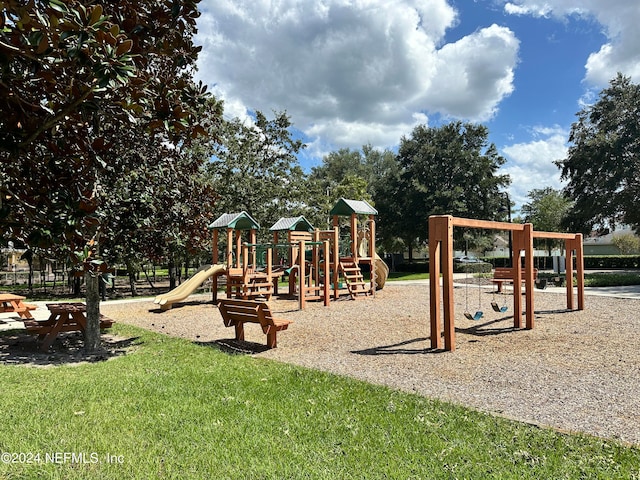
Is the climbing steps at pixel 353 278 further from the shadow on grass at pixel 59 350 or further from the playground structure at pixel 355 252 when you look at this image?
the shadow on grass at pixel 59 350

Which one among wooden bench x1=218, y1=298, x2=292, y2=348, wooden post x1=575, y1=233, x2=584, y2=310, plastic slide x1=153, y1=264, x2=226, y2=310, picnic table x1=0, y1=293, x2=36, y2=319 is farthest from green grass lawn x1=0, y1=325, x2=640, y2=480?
wooden post x1=575, y1=233, x2=584, y2=310

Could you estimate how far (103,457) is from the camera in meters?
3.24

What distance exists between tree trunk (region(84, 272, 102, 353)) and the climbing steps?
9.30 meters

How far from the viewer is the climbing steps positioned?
1595 centimetres

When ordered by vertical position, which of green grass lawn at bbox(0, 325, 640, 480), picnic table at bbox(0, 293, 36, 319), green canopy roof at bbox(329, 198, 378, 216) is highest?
green canopy roof at bbox(329, 198, 378, 216)

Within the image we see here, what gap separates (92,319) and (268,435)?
Result: 17.7 feet

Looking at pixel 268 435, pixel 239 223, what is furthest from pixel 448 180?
pixel 268 435

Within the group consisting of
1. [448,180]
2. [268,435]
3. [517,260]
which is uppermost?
[448,180]

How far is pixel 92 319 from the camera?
7738 mm

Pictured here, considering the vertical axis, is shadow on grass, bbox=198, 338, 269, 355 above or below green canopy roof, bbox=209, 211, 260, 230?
below

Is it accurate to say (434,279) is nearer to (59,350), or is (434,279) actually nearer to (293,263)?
(59,350)

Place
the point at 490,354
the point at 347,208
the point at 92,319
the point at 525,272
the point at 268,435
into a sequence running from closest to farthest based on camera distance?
the point at 268,435 < the point at 490,354 < the point at 92,319 < the point at 525,272 < the point at 347,208

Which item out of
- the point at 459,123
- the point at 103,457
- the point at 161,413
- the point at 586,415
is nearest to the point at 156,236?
the point at 161,413

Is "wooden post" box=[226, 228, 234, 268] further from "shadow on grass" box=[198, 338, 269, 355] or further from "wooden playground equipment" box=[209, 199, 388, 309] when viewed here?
"shadow on grass" box=[198, 338, 269, 355]
